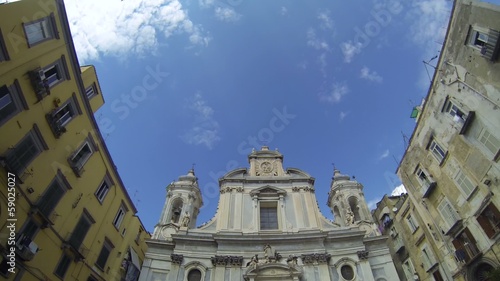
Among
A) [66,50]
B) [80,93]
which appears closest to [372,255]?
[80,93]

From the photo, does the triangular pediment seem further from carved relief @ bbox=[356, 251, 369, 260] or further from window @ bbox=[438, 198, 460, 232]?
window @ bbox=[438, 198, 460, 232]

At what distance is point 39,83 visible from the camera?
12180 millimetres

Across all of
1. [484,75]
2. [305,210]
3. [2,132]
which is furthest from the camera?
[305,210]

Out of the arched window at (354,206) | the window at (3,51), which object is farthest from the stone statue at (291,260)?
the window at (3,51)

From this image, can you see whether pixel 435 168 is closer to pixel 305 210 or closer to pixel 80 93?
pixel 305 210

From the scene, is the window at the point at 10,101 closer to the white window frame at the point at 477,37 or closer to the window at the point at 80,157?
the window at the point at 80,157

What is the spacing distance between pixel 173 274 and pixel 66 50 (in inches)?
624

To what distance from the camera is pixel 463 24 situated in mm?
15484

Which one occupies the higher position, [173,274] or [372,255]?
[372,255]

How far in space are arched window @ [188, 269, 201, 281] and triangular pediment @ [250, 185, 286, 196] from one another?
26.6 feet

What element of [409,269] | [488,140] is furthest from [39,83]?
[409,269]

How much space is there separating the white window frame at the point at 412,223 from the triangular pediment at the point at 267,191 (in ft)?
36.9

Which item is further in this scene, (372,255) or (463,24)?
(372,255)

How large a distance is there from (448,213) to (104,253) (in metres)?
22.7
